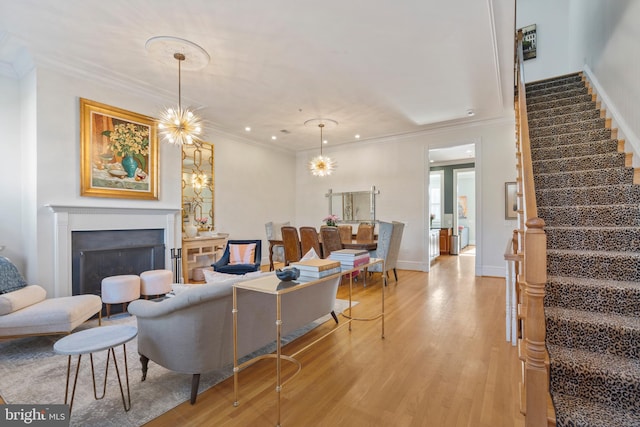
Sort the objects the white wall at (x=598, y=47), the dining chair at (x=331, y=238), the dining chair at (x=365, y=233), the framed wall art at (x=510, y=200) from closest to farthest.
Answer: the white wall at (x=598, y=47) < the dining chair at (x=331, y=238) < the framed wall art at (x=510, y=200) < the dining chair at (x=365, y=233)

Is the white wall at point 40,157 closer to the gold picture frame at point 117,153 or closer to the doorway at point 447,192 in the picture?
the gold picture frame at point 117,153

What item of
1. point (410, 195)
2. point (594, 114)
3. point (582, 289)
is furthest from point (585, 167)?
point (410, 195)

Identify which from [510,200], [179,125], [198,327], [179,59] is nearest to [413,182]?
[510,200]

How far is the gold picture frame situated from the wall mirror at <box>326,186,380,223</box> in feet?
14.4

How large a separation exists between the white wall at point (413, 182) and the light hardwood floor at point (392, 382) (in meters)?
2.67

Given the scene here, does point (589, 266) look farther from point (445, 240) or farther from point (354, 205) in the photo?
point (445, 240)

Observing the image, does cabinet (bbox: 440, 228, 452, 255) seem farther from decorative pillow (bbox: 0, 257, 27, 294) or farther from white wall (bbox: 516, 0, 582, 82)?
decorative pillow (bbox: 0, 257, 27, 294)

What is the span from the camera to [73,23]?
2934 mm

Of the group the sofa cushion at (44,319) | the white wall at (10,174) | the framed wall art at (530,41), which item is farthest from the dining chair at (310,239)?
the framed wall art at (530,41)

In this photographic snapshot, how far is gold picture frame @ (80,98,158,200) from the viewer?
394 cm

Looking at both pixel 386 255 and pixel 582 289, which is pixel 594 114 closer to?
pixel 582 289

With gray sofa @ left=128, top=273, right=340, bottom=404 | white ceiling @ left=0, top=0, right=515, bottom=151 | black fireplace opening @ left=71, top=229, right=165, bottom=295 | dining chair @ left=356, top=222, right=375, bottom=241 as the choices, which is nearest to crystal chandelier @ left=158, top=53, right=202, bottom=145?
white ceiling @ left=0, top=0, right=515, bottom=151

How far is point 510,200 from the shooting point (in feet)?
18.4

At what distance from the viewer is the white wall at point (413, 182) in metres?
5.75
